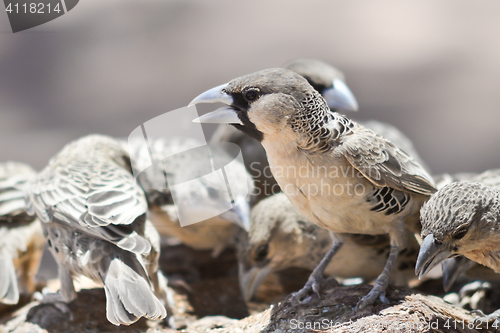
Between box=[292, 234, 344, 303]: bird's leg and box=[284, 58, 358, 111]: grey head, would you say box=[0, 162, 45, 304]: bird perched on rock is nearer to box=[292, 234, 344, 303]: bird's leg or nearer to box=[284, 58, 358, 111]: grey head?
box=[292, 234, 344, 303]: bird's leg

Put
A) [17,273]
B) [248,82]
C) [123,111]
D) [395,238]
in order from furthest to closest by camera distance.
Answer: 1. [123,111]
2. [17,273]
3. [395,238]
4. [248,82]

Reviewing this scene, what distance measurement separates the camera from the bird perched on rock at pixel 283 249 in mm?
4117

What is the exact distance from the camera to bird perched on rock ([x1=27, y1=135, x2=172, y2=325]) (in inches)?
132

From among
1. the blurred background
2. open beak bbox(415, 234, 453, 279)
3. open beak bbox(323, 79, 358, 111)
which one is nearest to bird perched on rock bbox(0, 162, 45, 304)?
the blurred background

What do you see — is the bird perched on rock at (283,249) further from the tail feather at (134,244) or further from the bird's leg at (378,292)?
the tail feather at (134,244)

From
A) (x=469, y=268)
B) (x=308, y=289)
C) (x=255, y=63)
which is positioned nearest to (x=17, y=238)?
(x=308, y=289)

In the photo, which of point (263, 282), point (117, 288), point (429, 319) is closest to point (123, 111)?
point (263, 282)

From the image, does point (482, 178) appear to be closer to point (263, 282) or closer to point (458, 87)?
point (263, 282)

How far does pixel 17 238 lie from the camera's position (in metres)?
4.52

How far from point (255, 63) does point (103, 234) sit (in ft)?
22.7

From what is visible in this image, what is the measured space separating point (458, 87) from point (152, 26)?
6.36 metres

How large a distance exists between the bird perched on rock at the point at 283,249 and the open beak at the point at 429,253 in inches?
47.6

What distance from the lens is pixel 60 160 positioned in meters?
4.59

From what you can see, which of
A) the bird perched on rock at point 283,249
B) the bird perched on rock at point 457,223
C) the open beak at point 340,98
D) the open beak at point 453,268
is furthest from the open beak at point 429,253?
the open beak at point 340,98
